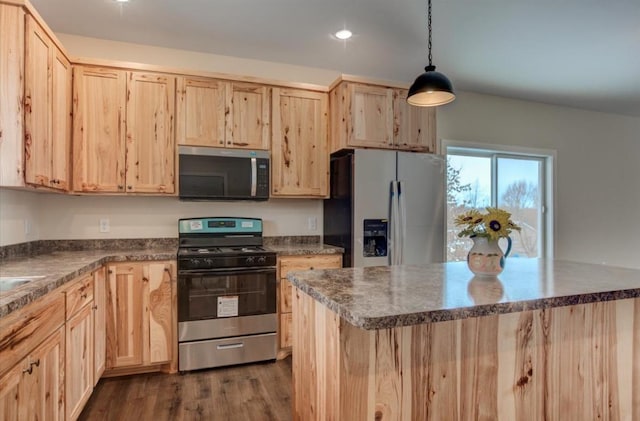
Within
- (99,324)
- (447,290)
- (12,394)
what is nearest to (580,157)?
(447,290)

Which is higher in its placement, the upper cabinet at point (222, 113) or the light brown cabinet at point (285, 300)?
the upper cabinet at point (222, 113)

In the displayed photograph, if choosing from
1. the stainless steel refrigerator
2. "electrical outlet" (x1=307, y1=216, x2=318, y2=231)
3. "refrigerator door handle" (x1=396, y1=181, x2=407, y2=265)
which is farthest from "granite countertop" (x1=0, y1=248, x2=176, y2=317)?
"refrigerator door handle" (x1=396, y1=181, x2=407, y2=265)

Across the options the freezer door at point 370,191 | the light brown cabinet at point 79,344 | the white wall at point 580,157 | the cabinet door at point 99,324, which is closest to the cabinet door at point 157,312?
the cabinet door at point 99,324

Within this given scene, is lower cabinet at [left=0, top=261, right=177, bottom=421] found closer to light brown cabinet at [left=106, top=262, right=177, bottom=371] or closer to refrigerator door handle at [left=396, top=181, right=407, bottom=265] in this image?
light brown cabinet at [left=106, top=262, right=177, bottom=371]

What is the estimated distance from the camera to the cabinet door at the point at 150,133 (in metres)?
2.90

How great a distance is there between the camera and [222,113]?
123 inches

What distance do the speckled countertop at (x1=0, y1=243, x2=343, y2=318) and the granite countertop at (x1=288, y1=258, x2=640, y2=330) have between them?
3.46ft

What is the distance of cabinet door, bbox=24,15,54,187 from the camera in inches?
79.4

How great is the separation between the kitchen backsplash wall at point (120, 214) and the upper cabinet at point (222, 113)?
0.63m

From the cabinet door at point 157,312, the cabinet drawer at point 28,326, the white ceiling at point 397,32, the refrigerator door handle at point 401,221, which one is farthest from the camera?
the refrigerator door handle at point 401,221

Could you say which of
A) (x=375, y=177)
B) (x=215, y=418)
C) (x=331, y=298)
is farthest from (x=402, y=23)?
(x=215, y=418)

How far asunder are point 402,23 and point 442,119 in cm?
172

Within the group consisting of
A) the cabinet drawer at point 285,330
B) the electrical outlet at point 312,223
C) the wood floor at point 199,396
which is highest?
the electrical outlet at point 312,223

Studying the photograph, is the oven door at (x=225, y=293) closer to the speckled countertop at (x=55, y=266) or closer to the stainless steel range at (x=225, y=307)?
the stainless steel range at (x=225, y=307)
